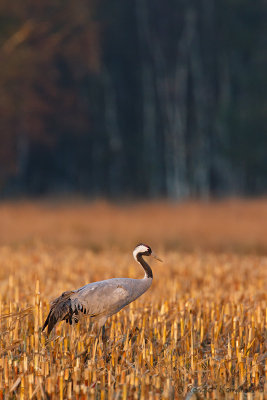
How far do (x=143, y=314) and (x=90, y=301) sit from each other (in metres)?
1.27

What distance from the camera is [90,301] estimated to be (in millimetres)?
6086

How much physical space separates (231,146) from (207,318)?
2689 centimetres

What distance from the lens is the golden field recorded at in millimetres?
5051

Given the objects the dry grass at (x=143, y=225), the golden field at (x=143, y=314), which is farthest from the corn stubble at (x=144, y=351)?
the dry grass at (x=143, y=225)

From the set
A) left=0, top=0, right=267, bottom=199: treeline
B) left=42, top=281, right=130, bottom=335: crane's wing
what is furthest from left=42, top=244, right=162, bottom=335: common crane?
left=0, top=0, right=267, bottom=199: treeline

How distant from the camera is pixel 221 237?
727 inches

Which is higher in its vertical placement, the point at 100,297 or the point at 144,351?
the point at 100,297

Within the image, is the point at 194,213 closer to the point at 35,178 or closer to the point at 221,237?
the point at 221,237

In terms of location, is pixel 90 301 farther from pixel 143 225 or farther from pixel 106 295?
pixel 143 225

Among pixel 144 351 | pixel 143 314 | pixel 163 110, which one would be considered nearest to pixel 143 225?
pixel 143 314

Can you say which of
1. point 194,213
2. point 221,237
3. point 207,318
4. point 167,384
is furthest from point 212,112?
point 167,384

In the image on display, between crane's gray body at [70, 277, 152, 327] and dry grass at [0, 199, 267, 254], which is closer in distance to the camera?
crane's gray body at [70, 277, 152, 327]

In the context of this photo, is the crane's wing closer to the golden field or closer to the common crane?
the common crane

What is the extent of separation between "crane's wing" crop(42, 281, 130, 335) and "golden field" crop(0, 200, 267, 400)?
0.55ft
